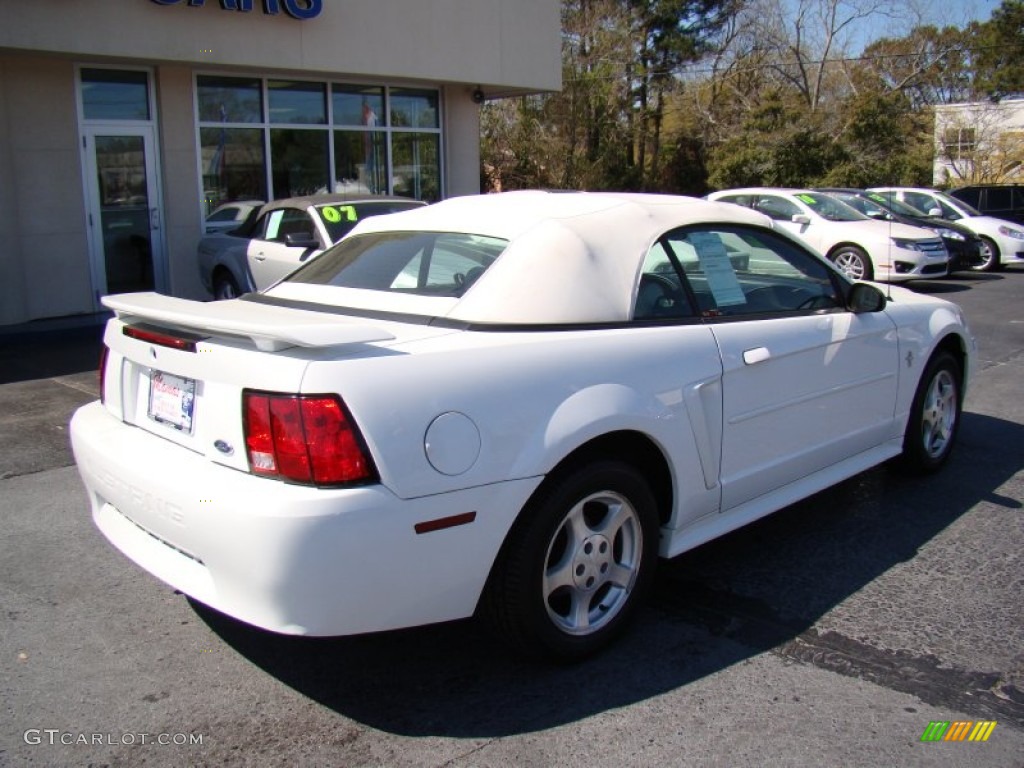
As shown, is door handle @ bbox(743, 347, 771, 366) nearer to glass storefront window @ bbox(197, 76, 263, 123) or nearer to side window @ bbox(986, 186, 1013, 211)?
glass storefront window @ bbox(197, 76, 263, 123)

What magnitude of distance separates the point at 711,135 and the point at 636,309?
33480 millimetres

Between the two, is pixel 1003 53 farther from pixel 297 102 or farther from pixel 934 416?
pixel 934 416

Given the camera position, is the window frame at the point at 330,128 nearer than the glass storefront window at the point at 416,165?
Yes

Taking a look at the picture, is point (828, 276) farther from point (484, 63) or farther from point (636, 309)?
point (484, 63)

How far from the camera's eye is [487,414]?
2.94 meters

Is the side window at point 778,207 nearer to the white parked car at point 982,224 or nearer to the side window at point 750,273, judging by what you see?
the white parked car at point 982,224

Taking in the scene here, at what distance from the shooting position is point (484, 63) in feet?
47.8

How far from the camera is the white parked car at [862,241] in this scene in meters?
14.4

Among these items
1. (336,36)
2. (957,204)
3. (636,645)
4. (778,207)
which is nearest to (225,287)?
(336,36)

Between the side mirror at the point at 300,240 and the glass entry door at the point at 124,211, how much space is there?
3.70 meters

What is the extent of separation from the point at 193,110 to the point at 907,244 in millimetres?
10672

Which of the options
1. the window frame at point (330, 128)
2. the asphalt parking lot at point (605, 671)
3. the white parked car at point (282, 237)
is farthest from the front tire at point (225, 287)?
the asphalt parking lot at point (605, 671)

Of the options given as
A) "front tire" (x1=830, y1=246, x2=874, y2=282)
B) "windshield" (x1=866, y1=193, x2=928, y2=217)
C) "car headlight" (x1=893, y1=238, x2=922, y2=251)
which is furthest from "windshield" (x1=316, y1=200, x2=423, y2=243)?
"windshield" (x1=866, y1=193, x2=928, y2=217)

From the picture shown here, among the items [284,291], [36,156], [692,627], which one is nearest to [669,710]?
[692,627]
